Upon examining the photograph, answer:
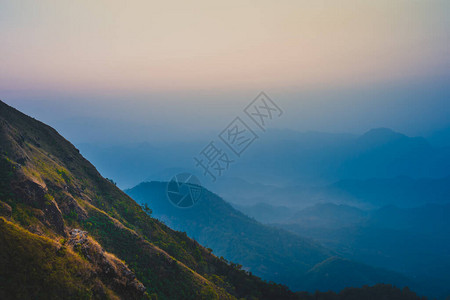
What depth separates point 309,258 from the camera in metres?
186

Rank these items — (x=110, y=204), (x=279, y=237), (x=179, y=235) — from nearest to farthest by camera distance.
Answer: (x=110, y=204) → (x=179, y=235) → (x=279, y=237)

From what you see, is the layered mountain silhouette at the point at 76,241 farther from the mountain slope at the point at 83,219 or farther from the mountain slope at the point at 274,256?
the mountain slope at the point at 274,256

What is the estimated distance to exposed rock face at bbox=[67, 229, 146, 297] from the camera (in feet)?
66.8

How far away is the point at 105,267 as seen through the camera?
68.4 feet

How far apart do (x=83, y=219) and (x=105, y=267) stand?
14.6 m

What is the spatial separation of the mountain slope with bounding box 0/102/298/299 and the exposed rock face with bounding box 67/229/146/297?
3.7 inches

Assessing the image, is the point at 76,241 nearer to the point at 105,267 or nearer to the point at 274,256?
the point at 105,267

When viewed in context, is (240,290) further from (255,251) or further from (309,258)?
(309,258)

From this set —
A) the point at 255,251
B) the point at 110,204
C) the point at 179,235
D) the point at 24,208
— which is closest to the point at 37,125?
the point at 110,204

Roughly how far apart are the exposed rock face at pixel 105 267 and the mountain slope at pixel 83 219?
0.09m

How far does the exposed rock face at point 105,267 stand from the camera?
20350 mm

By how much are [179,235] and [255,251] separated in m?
134

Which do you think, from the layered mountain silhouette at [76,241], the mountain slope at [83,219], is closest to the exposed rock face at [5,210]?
the mountain slope at [83,219]

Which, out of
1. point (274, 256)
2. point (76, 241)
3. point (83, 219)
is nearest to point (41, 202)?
point (83, 219)
